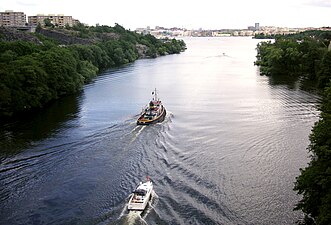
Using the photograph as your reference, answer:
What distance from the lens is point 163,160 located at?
27844mm

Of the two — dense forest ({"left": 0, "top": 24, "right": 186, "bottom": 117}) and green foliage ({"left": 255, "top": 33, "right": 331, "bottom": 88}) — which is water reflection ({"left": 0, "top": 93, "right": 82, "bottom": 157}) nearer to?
dense forest ({"left": 0, "top": 24, "right": 186, "bottom": 117})

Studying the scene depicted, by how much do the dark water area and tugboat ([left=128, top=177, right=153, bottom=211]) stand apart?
47cm

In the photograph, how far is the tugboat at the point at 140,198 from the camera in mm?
20562

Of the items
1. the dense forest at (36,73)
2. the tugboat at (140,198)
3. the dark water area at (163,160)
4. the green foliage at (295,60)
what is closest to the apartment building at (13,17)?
the dense forest at (36,73)

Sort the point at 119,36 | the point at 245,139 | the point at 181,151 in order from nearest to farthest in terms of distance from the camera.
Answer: the point at 181,151 < the point at 245,139 < the point at 119,36

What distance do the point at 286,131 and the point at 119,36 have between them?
310 feet

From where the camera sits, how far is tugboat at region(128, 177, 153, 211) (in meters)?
20.6

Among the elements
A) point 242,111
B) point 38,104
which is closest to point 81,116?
point 38,104

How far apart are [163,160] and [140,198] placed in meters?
7.09

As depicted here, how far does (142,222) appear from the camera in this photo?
19.7 meters

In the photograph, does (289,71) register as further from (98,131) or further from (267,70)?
Answer: (98,131)

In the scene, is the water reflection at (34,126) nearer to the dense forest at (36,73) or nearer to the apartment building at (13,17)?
the dense forest at (36,73)

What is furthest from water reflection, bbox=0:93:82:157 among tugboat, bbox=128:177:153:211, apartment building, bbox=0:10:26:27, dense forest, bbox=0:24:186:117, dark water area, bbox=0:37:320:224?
apartment building, bbox=0:10:26:27

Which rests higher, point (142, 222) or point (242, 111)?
point (242, 111)
